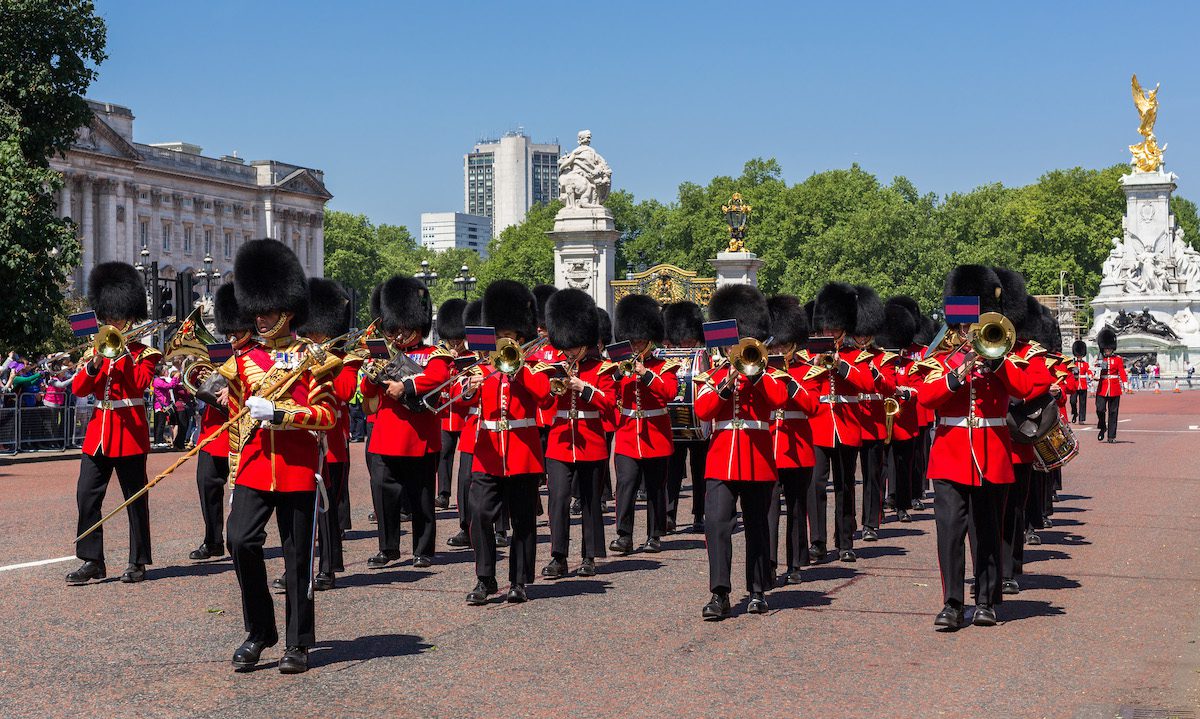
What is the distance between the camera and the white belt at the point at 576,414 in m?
10.2

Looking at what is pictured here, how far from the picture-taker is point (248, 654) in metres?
6.94

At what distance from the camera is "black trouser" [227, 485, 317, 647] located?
6.89m

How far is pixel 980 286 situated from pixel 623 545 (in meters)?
3.49

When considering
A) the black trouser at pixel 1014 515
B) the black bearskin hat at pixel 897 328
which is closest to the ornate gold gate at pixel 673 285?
the black bearskin hat at pixel 897 328

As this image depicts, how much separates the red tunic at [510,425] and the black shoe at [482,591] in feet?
1.90

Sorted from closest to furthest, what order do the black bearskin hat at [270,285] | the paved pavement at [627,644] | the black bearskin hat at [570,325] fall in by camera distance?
the paved pavement at [627,644]
the black bearskin hat at [270,285]
the black bearskin hat at [570,325]

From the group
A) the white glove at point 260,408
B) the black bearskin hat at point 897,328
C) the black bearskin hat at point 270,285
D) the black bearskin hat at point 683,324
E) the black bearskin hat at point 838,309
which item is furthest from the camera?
the black bearskin hat at point 897,328

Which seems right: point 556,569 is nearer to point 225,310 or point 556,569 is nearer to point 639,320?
point 639,320

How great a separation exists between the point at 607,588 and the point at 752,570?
118cm

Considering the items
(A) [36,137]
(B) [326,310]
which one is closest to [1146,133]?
(A) [36,137]

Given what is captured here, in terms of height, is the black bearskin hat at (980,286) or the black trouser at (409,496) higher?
the black bearskin hat at (980,286)

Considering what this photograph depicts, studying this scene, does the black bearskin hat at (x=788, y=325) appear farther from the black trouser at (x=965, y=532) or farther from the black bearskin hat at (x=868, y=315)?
the black bearskin hat at (x=868, y=315)

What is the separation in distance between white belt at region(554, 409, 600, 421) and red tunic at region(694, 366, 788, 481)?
1823 mm


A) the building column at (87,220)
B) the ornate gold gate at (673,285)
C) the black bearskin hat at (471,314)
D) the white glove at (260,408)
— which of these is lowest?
the white glove at (260,408)
